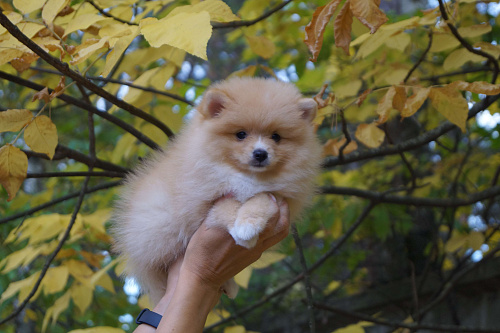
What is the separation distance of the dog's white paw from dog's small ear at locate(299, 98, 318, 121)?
590 mm

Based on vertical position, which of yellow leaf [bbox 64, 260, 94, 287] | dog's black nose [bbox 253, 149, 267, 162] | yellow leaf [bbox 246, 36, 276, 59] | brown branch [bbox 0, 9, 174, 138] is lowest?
yellow leaf [bbox 64, 260, 94, 287]

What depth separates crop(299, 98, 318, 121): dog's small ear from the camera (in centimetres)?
211

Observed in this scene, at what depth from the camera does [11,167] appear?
1876 mm

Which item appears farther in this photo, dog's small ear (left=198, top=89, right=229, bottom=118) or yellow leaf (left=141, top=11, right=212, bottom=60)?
dog's small ear (left=198, top=89, right=229, bottom=118)

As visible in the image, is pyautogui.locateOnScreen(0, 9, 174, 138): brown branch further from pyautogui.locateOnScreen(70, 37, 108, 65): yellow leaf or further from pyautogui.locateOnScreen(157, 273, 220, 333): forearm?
pyautogui.locateOnScreen(157, 273, 220, 333): forearm

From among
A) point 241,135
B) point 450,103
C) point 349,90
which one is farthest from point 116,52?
point 349,90

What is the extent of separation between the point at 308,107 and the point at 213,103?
0.41m

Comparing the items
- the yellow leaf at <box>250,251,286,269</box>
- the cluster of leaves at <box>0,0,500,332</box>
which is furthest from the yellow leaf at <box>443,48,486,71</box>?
the yellow leaf at <box>250,251,286,269</box>

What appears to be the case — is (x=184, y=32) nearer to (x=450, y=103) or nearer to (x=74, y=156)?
(x=450, y=103)

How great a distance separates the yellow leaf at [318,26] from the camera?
5.83 ft

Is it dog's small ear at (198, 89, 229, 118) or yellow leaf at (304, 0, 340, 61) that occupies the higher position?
yellow leaf at (304, 0, 340, 61)

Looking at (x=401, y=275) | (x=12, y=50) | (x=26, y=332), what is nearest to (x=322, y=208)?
(x=401, y=275)

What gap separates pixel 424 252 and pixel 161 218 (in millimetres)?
3323

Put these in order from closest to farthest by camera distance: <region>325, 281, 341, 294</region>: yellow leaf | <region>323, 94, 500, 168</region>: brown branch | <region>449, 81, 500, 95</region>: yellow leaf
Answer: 1. <region>449, 81, 500, 95</region>: yellow leaf
2. <region>323, 94, 500, 168</region>: brown branch
3. <region>325, 281, 341, 294</region>: yellow leaf
